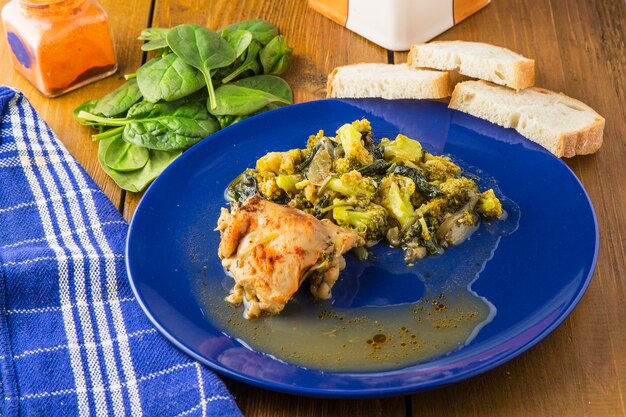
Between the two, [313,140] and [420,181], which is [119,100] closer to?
[313,140]

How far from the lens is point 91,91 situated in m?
4.38

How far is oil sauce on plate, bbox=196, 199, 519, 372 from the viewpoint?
9.05 feet

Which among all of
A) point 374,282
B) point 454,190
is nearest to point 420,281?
point 374,282

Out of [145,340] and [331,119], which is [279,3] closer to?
[331,119]

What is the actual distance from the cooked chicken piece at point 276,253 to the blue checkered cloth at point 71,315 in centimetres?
31

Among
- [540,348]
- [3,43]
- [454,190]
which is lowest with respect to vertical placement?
[3,43]

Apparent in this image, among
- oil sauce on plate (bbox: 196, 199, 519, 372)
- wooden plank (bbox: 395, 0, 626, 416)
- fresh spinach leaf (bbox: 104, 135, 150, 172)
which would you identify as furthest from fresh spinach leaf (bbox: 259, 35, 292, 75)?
oil sauce on plate (bbox: 196, 199, 519, 372)

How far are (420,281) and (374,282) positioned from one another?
16 centimetres

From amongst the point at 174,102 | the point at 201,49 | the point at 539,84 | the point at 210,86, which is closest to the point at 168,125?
the point at 174,102

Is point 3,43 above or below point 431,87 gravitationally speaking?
below

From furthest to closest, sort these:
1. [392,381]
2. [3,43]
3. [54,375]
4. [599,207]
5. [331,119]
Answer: [3,43] < [331,119] < [599,207] < [54,375] < [392,381]

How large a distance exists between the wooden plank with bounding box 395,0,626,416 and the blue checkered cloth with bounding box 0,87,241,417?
0.85m

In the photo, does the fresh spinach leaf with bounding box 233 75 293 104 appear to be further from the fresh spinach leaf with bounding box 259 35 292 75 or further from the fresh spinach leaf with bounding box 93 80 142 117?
the fresh spinach leaf with bounding box 93 80 142 117

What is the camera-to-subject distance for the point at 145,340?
9.75 ft
